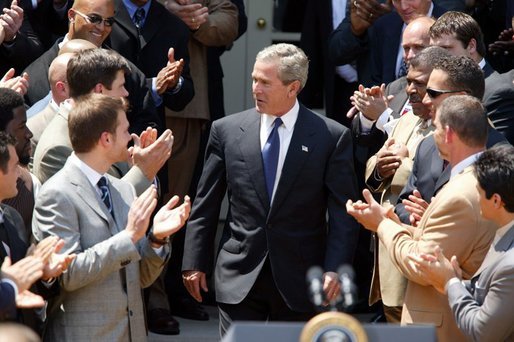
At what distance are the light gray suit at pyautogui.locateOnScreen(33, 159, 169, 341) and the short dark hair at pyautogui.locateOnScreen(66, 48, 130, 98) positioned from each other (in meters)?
0.82

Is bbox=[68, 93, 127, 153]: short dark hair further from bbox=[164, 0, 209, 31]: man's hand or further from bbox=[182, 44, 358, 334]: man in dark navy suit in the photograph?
bbox=[164, 0, 209, 31]: man's hand

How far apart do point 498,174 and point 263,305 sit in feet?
5.77

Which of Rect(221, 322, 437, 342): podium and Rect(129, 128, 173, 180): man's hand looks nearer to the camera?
Rect(221, 322, 437, 342): podium

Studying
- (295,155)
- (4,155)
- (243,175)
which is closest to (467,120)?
(295,155)

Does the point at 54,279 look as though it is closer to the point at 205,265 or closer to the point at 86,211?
the point at 86,211

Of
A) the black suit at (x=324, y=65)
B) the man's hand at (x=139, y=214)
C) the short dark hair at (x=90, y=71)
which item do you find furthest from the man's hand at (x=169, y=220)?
the black suit at (x=324, y=65)

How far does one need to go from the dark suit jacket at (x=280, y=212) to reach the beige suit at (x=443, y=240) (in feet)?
2.17

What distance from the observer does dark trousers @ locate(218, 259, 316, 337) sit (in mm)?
6500

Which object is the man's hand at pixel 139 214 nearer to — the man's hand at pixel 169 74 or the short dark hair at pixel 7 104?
the short dark hair at pixel 7 104

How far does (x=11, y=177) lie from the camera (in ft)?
17.6

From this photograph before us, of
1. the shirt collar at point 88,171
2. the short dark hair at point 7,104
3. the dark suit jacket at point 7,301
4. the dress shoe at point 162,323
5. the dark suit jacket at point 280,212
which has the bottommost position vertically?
the dress shoe at point 162,323

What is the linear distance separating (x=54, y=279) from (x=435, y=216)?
5.80 ft

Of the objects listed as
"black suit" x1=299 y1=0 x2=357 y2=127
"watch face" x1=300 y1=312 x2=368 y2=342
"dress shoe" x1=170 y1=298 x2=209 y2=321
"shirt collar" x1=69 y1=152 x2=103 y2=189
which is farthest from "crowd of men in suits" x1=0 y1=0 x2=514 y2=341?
"watch face" x1=300 y1=312 x2=368 y2=342

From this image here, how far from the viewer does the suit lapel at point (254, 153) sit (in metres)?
6.51
